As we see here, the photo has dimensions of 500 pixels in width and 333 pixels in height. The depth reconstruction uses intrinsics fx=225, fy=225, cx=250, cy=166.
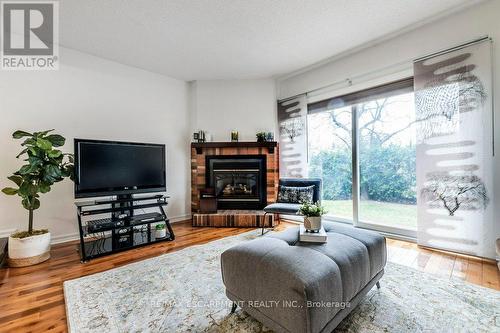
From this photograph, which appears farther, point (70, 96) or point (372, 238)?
point (70, 96)

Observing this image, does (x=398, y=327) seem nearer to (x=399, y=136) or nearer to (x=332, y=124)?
(x=399, y=136)

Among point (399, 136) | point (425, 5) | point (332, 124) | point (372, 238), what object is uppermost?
point (425, 5)

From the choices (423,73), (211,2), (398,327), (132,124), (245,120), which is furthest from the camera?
(245,120)

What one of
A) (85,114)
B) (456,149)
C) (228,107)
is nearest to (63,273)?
(85,114)

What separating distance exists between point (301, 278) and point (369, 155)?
2756mm

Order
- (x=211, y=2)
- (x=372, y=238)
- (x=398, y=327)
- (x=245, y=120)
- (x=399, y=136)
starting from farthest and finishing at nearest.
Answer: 1. (x=245, y=120)
2. (x=399, y=136)
3. (x=211, y=2)
4. (x=372, y=238)
5. (x=398, y=327)

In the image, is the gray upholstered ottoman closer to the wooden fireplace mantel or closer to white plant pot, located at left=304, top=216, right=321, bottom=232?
white plant pot, located at left=304, top=216, right=321, bottom=232

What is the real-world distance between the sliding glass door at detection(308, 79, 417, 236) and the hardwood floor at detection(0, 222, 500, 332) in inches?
18.9

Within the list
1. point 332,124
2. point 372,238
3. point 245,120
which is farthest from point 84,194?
point 332,124

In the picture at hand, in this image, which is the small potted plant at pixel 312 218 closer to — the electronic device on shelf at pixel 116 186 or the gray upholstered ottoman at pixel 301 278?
the gray upholstered ottoman at pixel 301 278

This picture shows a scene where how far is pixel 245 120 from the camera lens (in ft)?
13.9

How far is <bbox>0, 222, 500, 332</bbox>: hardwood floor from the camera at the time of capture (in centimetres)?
152

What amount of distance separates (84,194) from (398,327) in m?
3.23

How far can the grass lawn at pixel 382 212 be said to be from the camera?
296 centimetres
